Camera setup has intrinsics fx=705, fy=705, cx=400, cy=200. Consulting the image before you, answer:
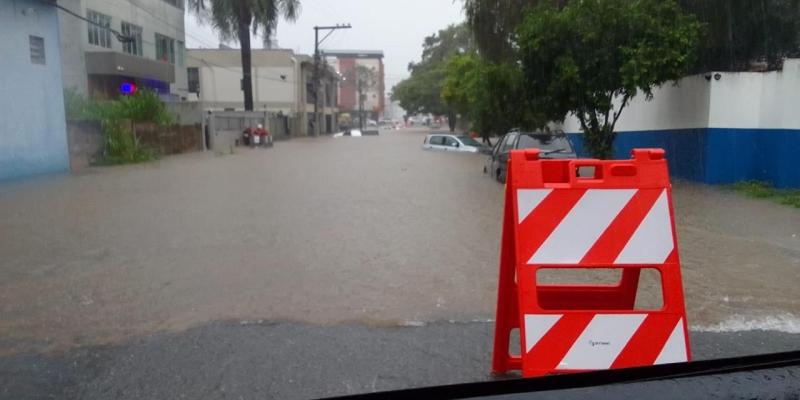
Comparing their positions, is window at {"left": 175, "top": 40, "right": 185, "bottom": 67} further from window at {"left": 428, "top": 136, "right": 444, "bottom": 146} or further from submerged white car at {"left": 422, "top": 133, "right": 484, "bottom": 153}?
window at {"left": 428, "top": 136, "right": 444, "bottom": 146}

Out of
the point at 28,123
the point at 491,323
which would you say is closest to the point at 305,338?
the point at 491,323

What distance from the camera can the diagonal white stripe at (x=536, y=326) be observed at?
149 inches

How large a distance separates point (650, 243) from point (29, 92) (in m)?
18.0

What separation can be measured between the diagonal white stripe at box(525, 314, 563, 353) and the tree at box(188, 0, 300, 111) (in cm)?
2854

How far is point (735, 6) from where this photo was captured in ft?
52.1

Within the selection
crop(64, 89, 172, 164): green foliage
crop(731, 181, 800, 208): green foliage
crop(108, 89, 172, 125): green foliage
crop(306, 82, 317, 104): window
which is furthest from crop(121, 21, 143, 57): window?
crop(306, 82, 317, 104): window

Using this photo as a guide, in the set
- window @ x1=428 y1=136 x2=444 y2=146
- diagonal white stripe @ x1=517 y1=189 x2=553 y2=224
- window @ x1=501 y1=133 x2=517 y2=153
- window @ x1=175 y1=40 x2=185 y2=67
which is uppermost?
window @ x1=175 y1=40 x2=185 y2=67

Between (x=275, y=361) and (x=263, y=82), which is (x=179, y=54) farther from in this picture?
(x=275, y=361)

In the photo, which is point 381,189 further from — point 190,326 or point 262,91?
point 262,91

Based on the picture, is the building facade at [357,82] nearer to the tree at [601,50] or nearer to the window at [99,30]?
the window at [99,30]

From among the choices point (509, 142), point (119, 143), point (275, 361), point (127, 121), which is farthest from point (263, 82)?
point (275, 361)

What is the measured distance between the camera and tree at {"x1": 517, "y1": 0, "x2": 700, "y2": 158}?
1416 centimetres

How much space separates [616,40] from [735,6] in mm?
3464

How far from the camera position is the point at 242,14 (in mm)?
32719
